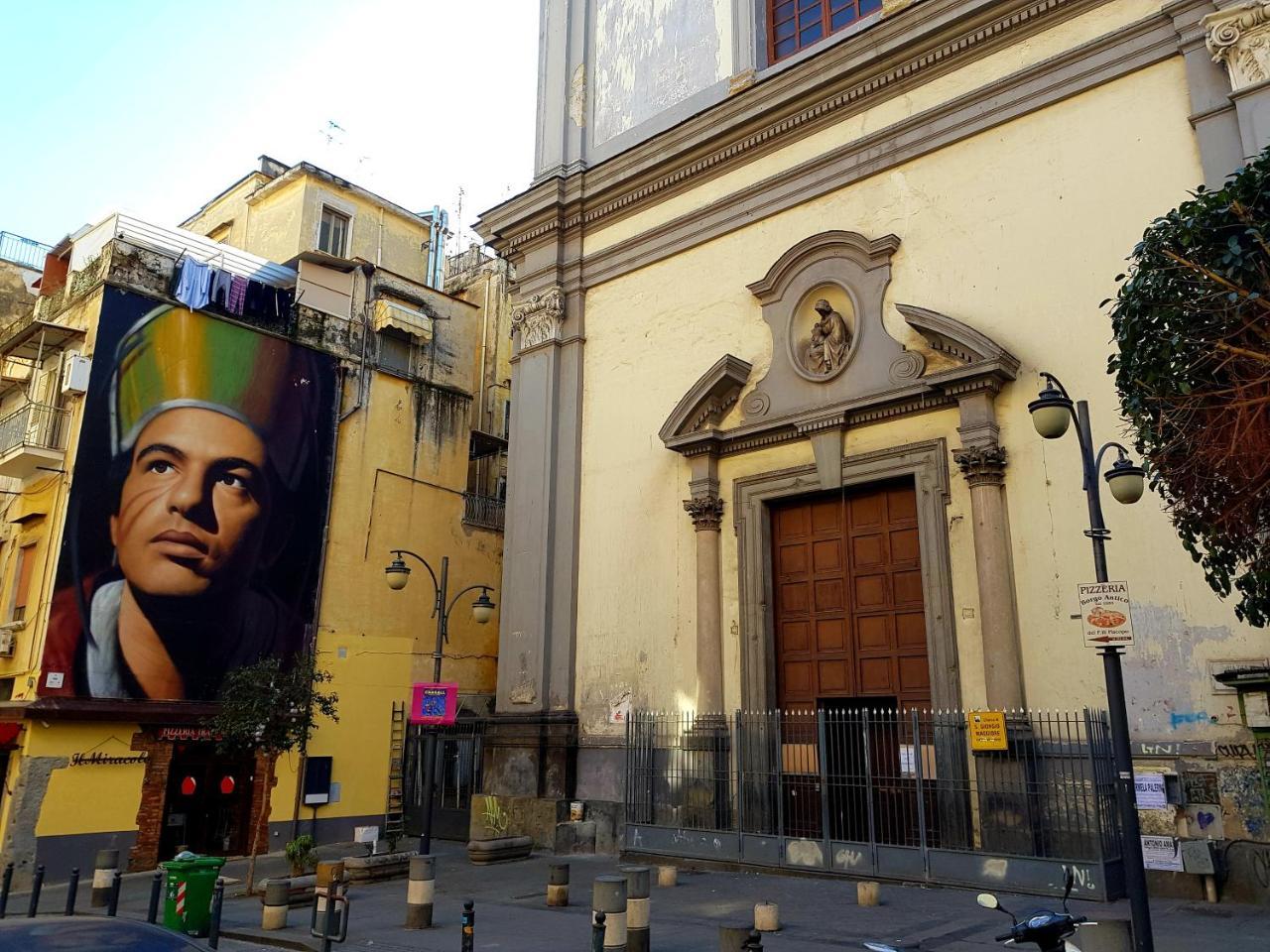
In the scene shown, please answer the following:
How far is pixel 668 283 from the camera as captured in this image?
1694 centimetres

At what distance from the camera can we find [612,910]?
7.94m

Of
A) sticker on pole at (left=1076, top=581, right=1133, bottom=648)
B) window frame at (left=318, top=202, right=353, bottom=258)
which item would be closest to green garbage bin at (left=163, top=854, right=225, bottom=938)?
sticker on pole at (left=1076, top=581, right=1133, bottom=648)

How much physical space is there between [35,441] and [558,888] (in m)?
13.4

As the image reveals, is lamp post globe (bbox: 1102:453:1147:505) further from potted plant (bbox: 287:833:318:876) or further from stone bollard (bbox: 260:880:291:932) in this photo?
potted plant (bbox: 287:833:318:876)

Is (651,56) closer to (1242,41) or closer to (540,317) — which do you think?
(540,317)

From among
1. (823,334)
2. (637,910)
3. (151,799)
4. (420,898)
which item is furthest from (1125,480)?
(151,799)

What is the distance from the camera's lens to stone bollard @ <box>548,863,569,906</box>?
1092 centimetres

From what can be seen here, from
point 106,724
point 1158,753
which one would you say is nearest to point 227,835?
point 106,724

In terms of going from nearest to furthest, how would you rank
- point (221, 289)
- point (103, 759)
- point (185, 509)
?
point (103, 759) < point (185, 509) < point (221, 289)

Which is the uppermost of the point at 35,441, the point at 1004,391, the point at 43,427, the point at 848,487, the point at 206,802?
the point at 43,427

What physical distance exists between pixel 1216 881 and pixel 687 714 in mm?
6807

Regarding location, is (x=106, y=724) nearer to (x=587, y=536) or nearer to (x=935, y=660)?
(x=587, y=536)

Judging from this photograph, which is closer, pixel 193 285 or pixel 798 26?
pixel 798 26

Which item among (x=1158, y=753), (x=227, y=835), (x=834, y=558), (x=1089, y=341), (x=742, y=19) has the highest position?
(x=742, y=19)
